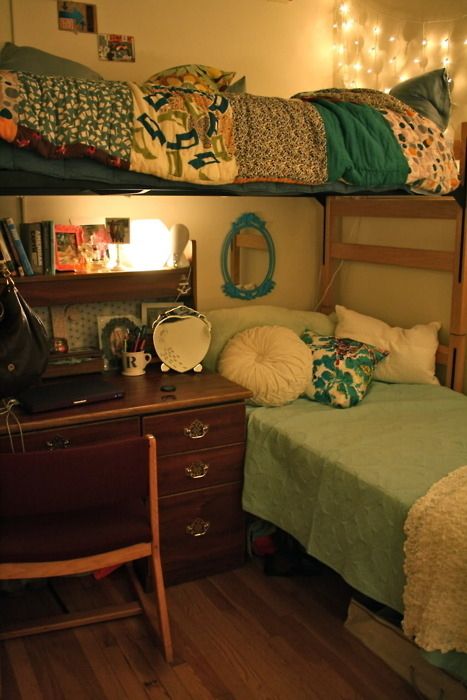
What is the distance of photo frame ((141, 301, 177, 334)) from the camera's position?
2.94 metres

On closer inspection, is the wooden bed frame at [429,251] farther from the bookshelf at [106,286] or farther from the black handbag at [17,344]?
the black handbag at [17,344]

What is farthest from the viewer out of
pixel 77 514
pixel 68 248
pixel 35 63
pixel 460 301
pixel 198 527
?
pixel 460 301

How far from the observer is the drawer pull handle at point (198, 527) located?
251cm

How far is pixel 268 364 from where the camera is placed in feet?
9.00

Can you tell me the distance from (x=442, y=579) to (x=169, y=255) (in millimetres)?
1694

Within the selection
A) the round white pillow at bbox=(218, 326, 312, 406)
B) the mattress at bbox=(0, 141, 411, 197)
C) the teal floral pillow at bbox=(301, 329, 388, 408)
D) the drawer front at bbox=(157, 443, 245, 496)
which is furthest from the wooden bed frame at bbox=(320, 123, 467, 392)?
the drawer front at bbox=(157, 443, 245, 496)

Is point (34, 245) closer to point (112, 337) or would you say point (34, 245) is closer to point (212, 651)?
point (112, 337)

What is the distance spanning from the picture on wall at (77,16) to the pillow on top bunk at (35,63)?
12.7 inches

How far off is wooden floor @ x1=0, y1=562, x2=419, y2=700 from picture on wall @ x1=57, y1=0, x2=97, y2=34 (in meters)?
2.16

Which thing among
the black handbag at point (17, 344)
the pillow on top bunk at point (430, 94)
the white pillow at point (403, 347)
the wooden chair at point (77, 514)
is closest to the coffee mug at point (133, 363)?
the black handbag at point (17, 344)

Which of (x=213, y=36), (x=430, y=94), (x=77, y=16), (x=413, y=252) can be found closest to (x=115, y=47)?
(x=77, y=16)

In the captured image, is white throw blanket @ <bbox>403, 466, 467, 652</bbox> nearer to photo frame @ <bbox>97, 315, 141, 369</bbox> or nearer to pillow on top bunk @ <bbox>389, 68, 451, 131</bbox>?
photo frame @ <bbox>97, 315, 141, 369</bbox>

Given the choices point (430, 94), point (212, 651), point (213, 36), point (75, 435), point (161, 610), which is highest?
point (213, 36)

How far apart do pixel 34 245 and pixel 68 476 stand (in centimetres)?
111
